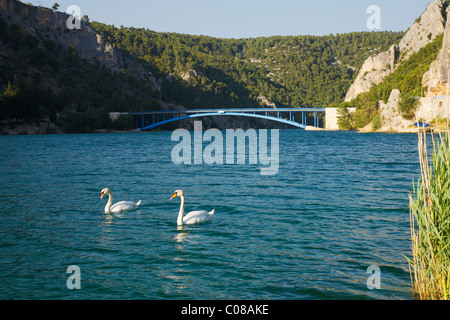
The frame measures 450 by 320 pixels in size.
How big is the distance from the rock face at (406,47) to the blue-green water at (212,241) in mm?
107772

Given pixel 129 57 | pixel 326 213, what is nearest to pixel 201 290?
pixel 326 213

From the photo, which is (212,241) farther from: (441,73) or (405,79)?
(405,79)

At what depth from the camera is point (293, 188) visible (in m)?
21.6

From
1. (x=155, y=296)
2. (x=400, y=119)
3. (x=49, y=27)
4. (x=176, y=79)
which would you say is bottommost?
(x=155, y=296)

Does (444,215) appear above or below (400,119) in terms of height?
below

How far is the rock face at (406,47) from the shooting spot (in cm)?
11462

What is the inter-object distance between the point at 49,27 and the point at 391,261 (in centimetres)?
15936

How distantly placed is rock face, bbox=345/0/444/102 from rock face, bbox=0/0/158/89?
77751 mm

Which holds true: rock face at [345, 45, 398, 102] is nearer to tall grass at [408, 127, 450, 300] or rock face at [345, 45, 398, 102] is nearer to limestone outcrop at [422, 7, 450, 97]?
limestone outcrop at [422, 7, 450, 97]

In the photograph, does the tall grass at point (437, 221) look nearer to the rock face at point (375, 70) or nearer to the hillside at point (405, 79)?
the hillside at point (405, 79)

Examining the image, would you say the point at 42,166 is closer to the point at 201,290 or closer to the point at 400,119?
the point at 201,290

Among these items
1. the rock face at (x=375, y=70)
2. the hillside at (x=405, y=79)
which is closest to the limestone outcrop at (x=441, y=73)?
the hillside at (x=405, y=79)
